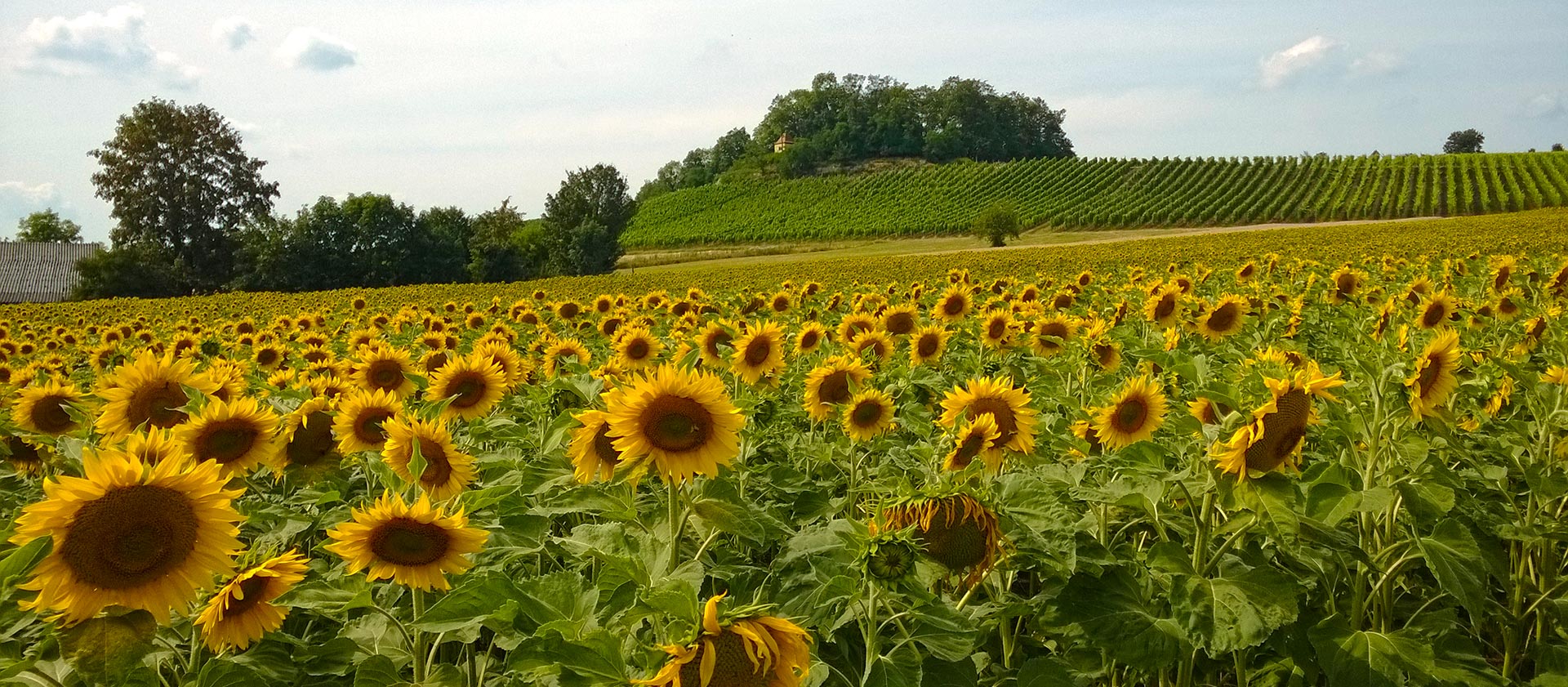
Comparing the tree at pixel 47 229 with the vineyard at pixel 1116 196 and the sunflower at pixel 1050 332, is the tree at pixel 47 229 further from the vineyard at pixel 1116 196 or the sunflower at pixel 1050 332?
the sunflower at pixel 1050 332

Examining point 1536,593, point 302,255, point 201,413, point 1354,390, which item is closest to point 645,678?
point 201,413

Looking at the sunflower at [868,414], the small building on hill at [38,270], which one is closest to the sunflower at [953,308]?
the sunflower at [868,414]

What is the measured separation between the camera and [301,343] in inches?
276

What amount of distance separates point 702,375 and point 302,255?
47860 mm

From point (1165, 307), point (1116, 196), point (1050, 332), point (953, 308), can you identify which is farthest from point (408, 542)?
point (1116, 196)

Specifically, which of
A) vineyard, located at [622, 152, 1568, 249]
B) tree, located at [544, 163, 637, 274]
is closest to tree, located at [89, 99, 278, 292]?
tree, located at [544, 163, 637, 274]

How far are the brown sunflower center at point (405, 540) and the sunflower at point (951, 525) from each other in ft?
3.05

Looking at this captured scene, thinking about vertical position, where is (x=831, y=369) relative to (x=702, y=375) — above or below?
below

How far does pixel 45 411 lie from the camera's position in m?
3.17

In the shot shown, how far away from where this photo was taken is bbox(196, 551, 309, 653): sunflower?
1.71 meters

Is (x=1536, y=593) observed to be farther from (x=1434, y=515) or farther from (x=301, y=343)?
(x=301, y=343)

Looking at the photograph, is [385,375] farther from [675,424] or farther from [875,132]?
[875,132]

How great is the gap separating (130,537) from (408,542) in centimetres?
47

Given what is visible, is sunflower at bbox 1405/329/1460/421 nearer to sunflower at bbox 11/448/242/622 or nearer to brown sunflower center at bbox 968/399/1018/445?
brown sunflower center at bbox 968/399/1018/445
